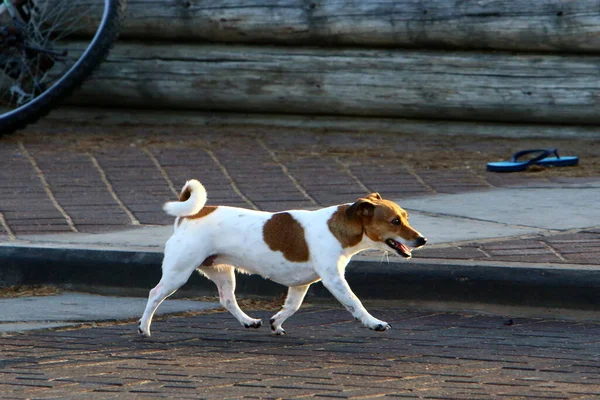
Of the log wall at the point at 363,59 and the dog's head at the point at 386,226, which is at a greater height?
the dog's head at the point at 386,226

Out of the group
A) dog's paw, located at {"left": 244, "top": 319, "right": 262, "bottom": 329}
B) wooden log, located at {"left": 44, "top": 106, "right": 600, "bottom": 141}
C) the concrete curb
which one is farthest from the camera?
wooden log, located at {"left": 44, "top": 106, "right": 600, "bottom": 141}

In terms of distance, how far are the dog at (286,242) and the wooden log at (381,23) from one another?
164 inches

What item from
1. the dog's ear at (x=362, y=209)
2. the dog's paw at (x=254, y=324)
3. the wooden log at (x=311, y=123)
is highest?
the dog's ear at (x=362, y=209)

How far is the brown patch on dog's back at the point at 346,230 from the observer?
4.90 metres

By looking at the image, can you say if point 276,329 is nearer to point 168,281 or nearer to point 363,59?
point 168,281

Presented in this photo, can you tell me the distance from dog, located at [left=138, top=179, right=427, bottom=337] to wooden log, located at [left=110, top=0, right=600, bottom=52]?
4176mm

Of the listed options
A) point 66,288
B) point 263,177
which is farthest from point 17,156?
point 66,288

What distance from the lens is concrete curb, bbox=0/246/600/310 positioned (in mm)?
5371

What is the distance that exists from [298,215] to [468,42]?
4379 millimetres

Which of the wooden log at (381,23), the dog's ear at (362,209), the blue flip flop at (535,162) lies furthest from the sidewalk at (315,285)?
the wooden log at (381,23)

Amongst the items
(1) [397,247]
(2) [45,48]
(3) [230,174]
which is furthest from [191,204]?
(2) [45,48]

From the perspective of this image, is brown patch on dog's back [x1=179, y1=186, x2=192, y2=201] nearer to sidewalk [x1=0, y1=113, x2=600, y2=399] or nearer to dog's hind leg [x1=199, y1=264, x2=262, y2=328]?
dog's hind leg [x1=199, y1=264, x2=262, y2=328]

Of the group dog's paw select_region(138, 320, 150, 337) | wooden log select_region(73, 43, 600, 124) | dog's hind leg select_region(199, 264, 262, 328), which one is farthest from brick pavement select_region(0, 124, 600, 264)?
dog's paw select_region(138, 320, 150, 337)

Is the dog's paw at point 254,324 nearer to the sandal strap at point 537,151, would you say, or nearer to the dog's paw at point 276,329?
the dog's paw at point 276,329
